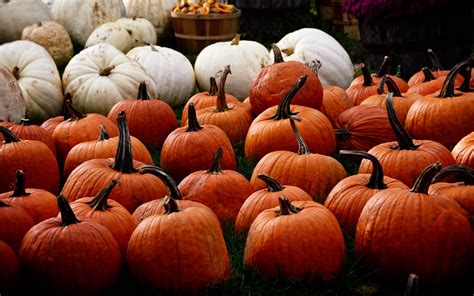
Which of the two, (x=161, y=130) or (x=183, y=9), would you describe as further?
(x=183, y=9)

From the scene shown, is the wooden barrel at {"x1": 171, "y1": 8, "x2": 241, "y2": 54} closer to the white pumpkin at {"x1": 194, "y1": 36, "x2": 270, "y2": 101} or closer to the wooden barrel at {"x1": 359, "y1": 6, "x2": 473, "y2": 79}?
the white pumpkin at {"x1": 194, "y1": 36, "x2": 270, "y2": 101}

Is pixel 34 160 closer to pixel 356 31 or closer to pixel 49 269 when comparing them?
pixel 49 269

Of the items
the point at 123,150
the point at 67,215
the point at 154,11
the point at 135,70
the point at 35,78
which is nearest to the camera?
the point at 67,215

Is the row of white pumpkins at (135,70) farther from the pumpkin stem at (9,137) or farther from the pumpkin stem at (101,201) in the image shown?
the pumpkin stem at (101,201)

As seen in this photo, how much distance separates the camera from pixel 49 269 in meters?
2.73

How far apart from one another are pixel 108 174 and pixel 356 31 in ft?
20.9

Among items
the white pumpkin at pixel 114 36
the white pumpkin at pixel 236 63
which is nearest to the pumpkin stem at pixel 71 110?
the white pumpkin at pixel 236 63

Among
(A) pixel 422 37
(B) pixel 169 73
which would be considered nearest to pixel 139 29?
(B) pixel 169 73

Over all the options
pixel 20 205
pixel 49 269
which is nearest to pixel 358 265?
pixel 49 269

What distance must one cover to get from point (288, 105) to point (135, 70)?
2.16 metres

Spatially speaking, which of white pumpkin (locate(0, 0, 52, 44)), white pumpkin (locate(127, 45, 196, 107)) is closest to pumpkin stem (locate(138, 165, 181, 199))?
white pumpkin (locate(127, 45, 196, 107))

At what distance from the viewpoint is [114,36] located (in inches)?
300

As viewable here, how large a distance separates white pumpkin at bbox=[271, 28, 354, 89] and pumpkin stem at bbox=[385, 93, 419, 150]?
102 inches

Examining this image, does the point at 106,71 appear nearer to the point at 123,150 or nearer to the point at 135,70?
the point at 135,70
